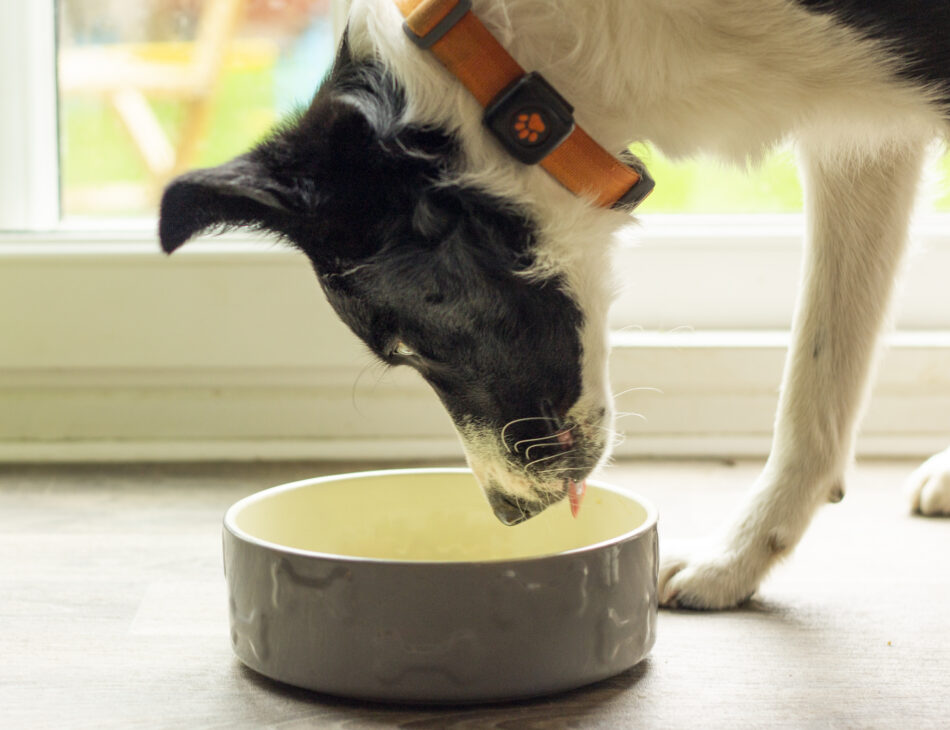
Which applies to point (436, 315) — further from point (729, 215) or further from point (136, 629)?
point (729, 215)

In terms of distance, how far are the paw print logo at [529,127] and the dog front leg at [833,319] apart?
1.11 ft

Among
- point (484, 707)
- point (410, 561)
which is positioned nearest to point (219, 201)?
point (410, 561)

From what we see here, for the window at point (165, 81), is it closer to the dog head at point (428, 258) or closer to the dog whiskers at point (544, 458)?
the dog head at point (428, 258)

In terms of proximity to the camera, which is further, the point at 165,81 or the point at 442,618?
the point at 165,81

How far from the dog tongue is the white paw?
0.53 m

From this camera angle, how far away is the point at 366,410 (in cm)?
165

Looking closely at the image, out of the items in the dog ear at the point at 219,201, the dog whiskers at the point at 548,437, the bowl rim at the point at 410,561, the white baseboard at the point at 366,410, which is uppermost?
the dog ear at the point at 219,201

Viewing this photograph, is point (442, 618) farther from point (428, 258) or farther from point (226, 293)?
point (226, 293)

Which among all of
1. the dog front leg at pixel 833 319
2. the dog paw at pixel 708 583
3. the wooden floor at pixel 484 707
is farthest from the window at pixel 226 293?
the dog paw at pixel 708 583

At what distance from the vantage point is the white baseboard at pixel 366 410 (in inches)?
64.4

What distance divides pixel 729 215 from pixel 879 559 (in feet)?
2.51

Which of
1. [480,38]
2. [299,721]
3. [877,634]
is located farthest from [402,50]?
[877,634]

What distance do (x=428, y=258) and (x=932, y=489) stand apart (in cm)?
74

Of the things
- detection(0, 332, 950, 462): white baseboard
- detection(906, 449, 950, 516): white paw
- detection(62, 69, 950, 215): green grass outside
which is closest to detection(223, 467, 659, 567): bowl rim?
detection(906, 449, 950, 516): white paw
